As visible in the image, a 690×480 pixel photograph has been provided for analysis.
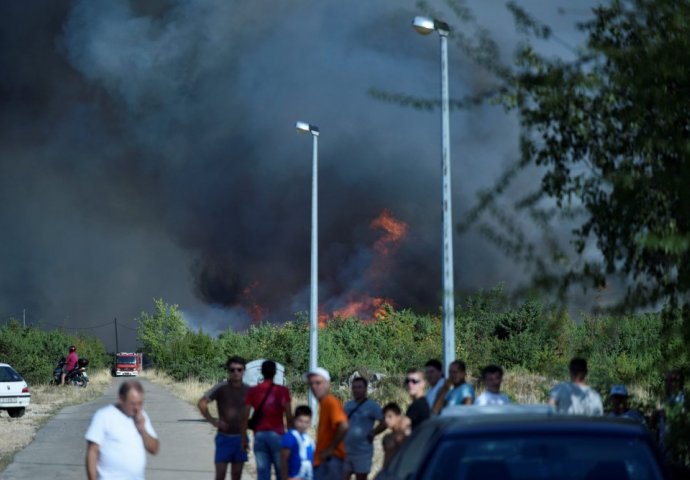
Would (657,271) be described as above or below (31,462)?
above

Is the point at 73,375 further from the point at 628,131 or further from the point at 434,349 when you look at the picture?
the point at 628,131

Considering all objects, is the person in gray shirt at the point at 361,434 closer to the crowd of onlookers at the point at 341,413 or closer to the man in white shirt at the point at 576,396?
the crowd of onlookers at the point at 341,413

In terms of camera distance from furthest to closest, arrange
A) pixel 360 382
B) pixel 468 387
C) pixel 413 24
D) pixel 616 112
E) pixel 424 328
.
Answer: pixel 424 328
pixel 413 24
pixel 360 382
pixel 468 387
pixel 616 112

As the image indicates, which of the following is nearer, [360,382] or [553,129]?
[553,129]

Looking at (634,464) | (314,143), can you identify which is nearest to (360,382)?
(634,464)

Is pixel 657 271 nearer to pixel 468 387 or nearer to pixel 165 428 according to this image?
pixel 468 387

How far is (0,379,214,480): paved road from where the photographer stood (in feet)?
64.2

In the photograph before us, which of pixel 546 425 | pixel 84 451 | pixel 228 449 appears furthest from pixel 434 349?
pixel 546 425

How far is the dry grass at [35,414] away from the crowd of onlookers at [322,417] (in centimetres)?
815

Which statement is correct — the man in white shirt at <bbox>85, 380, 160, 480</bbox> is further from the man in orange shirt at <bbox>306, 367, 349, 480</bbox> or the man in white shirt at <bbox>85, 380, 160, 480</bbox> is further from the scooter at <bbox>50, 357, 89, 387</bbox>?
the scooter at <bbox>50, 357, 89, 387</bbox>

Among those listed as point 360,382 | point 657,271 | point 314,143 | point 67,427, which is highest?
point 314,143

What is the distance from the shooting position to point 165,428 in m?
30.8

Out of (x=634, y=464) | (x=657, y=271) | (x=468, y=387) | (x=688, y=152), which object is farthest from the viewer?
(x=468, y=387)

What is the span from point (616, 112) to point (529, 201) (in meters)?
1.02
